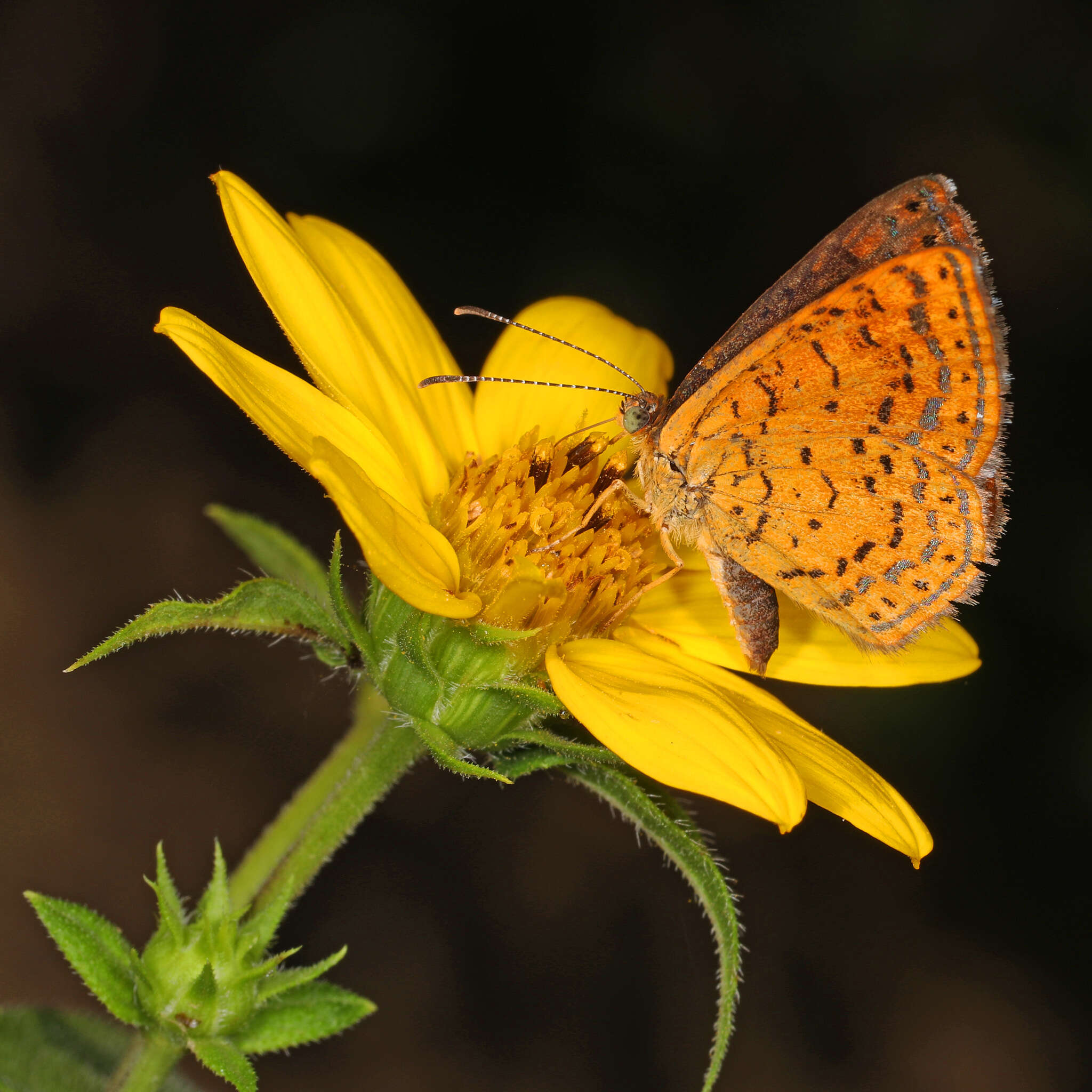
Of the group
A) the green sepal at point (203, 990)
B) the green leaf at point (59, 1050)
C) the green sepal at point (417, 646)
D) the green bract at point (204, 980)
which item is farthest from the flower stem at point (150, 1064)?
the green sepal at point (417, 646)

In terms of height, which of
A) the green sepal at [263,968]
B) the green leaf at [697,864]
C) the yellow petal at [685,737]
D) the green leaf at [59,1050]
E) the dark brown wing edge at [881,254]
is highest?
the dark brown wing edge at [881,254]

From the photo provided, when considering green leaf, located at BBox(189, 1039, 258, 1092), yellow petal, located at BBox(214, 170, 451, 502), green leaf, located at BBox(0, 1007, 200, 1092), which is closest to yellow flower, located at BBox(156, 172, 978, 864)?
yellow petal, located at BBox(214, 170, 451, 502)

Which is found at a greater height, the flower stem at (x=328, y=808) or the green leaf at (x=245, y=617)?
the green leaf at (x=245, y=617)

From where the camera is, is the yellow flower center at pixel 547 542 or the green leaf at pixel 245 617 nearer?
the green leaf at pixel 245 617

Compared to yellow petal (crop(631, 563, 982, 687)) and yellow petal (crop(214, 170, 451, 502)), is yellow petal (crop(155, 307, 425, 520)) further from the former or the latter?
yellow petal (crop(631, 563, 982, 687))

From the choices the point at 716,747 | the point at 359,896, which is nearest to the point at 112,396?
the point at 359,896

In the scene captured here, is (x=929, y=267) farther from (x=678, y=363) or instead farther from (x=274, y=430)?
(x=678, y=363)

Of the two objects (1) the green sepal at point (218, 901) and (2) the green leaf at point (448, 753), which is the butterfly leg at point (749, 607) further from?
(1) the green sepal at point (218, 901)

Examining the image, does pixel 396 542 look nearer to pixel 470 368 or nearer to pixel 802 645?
pixel 802 645
